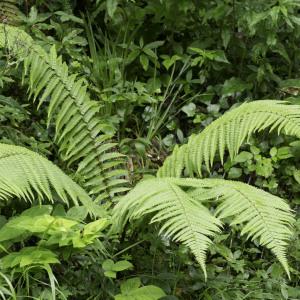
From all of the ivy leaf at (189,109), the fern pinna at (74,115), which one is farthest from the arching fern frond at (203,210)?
the ivy leaf at (189,109)

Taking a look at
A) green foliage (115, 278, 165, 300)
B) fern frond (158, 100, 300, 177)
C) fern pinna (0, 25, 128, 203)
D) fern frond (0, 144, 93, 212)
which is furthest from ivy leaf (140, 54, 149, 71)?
green foliage (115, 278, 165, 300)

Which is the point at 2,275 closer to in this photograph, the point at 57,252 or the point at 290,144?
the point at 57,252

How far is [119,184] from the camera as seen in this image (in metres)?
2.98

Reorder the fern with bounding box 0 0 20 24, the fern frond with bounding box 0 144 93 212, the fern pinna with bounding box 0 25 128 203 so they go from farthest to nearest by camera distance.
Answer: the fern with bounding box 0 0 20 24 → the fern pinna with bounding box 0 25 128 203 → the fern frond with bounding box 0 144 93 212

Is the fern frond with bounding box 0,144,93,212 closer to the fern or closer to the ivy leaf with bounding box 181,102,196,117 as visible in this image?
the ivy leaf with bounding box 181,102,196,117

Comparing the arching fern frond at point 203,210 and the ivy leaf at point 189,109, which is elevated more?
the arching fern frond at point 203,210

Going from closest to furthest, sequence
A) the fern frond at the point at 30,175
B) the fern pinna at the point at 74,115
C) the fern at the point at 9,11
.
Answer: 1. the fern frond at the point at 30,175
2. the fern pinna at the point at 74,115
3. the fern at the point at 9,11

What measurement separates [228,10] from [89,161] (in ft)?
4.66

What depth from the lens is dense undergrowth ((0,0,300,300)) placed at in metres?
2.15

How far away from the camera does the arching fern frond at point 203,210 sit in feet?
6.46

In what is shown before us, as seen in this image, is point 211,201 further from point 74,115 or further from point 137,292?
point 74,115

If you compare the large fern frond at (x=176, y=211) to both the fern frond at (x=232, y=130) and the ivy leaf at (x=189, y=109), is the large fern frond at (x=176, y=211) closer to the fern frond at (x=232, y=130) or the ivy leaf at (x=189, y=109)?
the fern frond at (x=232, y=130)

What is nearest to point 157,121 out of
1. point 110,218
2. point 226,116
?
point 226,116

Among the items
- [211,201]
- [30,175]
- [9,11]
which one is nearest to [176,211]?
[211,201]
